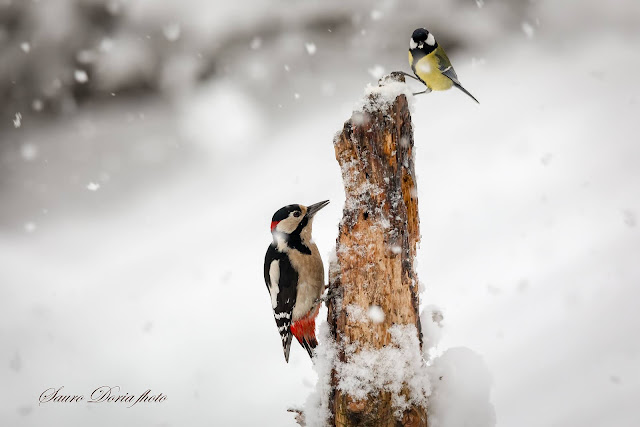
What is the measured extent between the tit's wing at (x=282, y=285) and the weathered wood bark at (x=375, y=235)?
833 millimetres

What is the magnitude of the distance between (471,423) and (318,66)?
6.23 m

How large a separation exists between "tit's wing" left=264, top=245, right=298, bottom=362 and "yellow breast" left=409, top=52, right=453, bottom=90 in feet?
5.70

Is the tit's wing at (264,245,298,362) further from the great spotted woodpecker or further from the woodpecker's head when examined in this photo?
the woodpecker's head

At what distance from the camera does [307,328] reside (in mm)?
3658

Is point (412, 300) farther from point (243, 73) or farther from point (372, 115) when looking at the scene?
point (243, 73)

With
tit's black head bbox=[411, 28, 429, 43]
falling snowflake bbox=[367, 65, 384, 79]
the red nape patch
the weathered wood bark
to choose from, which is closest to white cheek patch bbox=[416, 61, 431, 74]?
tit's black head bbox=[411, 28, 429, 43]

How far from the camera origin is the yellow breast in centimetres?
401

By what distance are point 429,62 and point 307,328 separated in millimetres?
2121

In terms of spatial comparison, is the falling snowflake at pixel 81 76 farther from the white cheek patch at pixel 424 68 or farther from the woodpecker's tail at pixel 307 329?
the woodpecker's tail at pixel 307 329

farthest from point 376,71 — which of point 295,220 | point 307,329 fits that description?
point 307,329

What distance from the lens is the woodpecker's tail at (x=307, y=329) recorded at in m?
3.54

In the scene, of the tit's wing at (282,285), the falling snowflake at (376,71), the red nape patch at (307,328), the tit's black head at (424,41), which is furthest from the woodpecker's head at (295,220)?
the falling snowflake at (376,71)

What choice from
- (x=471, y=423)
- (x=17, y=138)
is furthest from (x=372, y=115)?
(x=17, y=138)

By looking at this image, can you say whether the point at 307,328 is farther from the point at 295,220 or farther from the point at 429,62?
the point at 429,62
